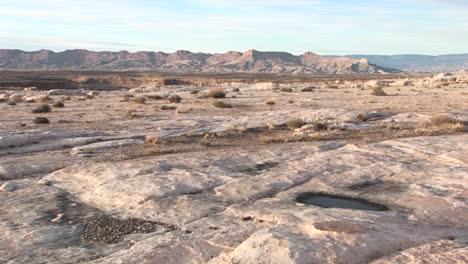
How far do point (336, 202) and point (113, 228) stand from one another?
475 cm

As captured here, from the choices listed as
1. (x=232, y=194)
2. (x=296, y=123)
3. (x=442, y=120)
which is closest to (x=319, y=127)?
(x=296, y=123)

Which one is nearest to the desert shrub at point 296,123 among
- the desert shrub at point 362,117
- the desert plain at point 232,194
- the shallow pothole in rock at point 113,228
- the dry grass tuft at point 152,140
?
the desert plain at point 232,194

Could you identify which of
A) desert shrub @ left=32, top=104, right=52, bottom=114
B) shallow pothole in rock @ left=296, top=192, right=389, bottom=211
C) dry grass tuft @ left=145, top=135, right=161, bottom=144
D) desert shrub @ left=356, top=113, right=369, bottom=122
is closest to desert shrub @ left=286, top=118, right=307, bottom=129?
desert shrub @ left=356, top=113, right=369, bottom=122

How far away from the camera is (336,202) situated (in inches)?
456

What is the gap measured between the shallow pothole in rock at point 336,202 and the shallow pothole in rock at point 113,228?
3.33 metres

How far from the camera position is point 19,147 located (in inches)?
752

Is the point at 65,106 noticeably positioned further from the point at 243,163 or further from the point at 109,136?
the point at 243,163

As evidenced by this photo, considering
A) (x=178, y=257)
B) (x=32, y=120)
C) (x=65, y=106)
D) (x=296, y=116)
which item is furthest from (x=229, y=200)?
(x=65, y=106)

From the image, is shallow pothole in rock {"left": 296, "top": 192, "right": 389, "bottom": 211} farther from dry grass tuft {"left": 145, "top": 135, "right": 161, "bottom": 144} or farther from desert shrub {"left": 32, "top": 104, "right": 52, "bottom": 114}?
desert shrub {"left": 32, "top": 104, "right": 52, "bottom": 114}

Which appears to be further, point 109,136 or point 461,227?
point 109,136

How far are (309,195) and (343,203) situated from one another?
0.86 metres

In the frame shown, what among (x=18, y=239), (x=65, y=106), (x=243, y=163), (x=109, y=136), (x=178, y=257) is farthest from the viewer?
(x=65, y=106)

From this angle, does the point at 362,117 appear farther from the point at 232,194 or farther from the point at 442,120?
the point at 232,194

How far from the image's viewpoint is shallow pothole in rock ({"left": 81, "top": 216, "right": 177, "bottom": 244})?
9.38 metres
